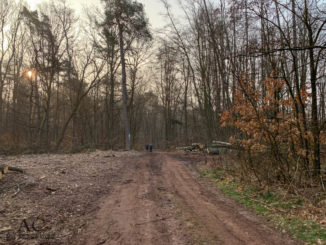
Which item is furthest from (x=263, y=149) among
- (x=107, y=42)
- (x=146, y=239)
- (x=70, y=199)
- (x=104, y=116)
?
(x=104, y=116)

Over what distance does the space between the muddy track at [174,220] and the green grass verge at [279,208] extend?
0.29 metres

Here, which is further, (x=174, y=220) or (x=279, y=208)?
(x=279, y=208)

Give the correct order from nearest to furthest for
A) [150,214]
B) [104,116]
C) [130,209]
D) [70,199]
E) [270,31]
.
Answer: [150,214], [130,209], [70,199], [270,31], [104,116]

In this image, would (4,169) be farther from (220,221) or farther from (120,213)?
(220,221)

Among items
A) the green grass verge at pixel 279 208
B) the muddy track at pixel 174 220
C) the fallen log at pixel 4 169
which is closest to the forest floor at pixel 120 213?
the muddy track at pixel 174 220

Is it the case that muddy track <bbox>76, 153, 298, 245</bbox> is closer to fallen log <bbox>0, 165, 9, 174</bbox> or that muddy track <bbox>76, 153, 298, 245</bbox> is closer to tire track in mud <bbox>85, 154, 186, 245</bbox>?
tire track in mud <bbox>85, 154, 186, 245</bbox>

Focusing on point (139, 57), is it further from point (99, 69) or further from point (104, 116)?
point (104, 116)

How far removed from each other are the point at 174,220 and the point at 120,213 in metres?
1.30

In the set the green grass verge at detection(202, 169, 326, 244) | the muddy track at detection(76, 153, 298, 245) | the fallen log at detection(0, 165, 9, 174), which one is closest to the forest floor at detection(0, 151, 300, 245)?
the muddy track at detection(76, 153, 298, 245)

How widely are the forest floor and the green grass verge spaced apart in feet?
0.89

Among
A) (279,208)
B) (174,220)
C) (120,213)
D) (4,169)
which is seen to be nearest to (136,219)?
(120,213)

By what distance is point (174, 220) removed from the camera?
15.5 feet

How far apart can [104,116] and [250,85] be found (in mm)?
28477

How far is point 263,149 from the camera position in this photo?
291 inches
